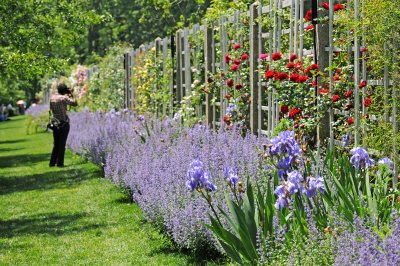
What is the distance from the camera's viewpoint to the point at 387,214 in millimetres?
5031

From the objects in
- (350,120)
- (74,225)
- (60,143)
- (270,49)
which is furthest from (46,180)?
(350,120)

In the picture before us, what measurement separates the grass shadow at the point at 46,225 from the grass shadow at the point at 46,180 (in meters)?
3.07

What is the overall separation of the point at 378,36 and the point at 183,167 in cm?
245

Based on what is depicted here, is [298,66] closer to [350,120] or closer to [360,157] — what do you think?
[350,120]

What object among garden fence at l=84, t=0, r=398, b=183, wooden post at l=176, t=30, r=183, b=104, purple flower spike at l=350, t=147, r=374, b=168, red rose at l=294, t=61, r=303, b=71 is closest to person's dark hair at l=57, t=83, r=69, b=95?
garden fence at l=84, t=0, r=398, b=183

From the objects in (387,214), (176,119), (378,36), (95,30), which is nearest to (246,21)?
(176,119)

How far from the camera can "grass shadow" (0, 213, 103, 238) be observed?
8734 mm

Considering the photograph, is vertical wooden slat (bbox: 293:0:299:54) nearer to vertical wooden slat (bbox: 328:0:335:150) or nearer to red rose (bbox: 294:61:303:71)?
red rose (bbox: 294:61:303:71)

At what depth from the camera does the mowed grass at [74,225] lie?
23.2ft

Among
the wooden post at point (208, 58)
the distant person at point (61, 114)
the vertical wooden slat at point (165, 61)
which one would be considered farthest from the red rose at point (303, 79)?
the distant person at point (61, 114)

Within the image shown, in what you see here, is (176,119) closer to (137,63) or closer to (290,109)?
(290,109)

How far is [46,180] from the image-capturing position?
1420 centimetres

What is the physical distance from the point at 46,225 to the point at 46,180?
16.6ft

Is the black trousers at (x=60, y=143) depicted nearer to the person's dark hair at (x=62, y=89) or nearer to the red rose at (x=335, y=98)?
the person's dark hair at (x=62, y=89)
